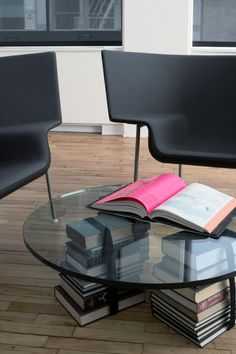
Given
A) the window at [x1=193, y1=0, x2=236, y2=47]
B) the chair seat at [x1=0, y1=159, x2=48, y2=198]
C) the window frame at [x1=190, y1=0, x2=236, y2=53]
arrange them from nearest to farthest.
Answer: the chair seat at [x1=0, y1=159, x2=48, y2=198], the window frame at [x1=190, y1=0, x2=236, y2=53], the window at [x1=193, y1=0, x2=236, y2=47]

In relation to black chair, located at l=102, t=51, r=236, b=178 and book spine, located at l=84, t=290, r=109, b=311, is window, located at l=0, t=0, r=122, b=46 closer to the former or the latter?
black chair, located at l=102, t=51, r=236, b=178

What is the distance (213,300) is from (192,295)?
95 millimetres

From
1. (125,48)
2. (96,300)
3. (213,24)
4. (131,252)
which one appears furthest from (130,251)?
Result: (213,24)

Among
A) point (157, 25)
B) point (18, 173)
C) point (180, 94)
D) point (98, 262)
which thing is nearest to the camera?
point (98, 262)

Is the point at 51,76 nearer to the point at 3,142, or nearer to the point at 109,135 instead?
the point at 3,142

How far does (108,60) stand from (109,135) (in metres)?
2.09

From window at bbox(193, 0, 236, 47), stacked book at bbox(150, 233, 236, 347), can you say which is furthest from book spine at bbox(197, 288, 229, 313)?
window at bbox(193, 0, 236, 47)

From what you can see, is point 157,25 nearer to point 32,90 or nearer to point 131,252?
point 32,90

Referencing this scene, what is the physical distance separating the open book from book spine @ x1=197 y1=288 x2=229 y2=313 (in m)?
0.23

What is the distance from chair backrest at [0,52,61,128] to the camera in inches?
100

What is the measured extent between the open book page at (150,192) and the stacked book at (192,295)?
0.54 feet

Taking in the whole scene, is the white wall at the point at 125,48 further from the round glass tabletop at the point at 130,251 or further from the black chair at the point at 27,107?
the round glass tabletop at the point at 130,251

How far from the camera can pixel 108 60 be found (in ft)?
8.80

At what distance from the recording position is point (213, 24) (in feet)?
15.2
